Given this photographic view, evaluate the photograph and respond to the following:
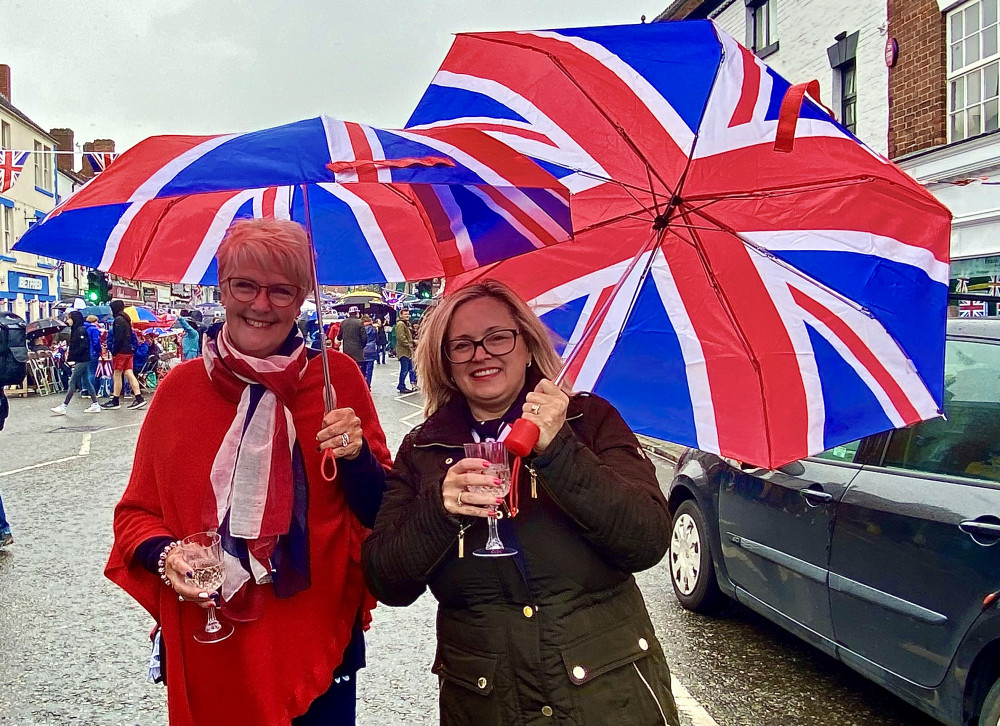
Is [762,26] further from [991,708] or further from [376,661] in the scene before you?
[991,708]

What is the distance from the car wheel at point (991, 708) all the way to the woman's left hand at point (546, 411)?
192 cm

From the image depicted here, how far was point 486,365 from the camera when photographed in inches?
85.4

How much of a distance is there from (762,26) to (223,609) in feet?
65.6

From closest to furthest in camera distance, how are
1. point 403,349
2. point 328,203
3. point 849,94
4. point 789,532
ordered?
point 328,203, point 789,532, point 849,94, point 403,349

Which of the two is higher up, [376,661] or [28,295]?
[28,295]

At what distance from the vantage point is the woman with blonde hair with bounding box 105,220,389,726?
2.14 m

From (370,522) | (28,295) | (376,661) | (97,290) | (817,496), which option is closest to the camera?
(370,522)

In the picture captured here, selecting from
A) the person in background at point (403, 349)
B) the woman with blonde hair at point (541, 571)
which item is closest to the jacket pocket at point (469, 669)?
the woman with blonde hair at point (541, 571)

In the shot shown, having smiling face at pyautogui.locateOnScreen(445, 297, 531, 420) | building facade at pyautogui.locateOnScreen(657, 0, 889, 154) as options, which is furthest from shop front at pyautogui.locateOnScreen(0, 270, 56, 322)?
smiling face at pyautogui.locateOnScreen(445, 297, 531, 420)

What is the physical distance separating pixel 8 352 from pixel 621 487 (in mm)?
5684

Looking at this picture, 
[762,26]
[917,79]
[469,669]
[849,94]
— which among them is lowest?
[469,669]

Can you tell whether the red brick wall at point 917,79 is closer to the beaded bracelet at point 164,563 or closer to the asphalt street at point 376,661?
the asphalt street at point 376,661

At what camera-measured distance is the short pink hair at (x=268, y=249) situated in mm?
2150

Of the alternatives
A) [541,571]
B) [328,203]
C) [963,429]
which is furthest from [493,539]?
[963,429]
